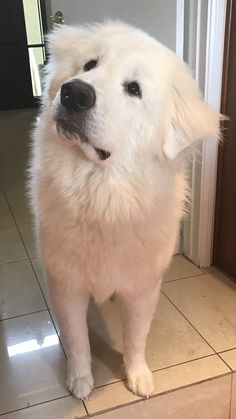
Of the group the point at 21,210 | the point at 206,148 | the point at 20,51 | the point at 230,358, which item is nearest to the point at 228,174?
the point at 206,148

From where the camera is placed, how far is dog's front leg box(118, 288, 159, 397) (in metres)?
1.35

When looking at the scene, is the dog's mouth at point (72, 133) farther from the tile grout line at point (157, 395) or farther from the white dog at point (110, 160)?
the tile grout line at point (157, 395)

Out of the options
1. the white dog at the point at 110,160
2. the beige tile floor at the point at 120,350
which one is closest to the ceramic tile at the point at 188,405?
the beige tile floor at the point at 120,350

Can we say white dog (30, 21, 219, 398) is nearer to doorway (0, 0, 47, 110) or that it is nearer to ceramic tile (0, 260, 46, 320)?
ceramic tile (0, 260, 46, 320)

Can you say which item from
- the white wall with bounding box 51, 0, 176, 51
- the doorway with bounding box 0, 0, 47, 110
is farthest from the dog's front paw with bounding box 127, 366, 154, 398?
the doorway with bounding box 0, 0, 47, 110

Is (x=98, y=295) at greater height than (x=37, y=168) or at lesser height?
lesser

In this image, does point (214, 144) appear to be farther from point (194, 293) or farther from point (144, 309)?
point (144, 309)

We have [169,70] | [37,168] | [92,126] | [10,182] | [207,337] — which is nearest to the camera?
[92,126]

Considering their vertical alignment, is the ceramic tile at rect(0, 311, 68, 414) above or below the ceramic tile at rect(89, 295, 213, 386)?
above

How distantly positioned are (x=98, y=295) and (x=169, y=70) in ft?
2.06

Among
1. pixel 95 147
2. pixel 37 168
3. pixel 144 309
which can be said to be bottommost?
pixel 144 309

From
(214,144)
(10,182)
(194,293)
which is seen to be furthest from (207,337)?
(10,182)

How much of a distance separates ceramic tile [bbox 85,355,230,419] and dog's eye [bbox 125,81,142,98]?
35.9 inches

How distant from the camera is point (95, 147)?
3.48 ft
